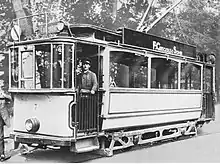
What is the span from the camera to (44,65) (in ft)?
24.1

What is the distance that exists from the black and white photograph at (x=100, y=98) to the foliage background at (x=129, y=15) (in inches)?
188

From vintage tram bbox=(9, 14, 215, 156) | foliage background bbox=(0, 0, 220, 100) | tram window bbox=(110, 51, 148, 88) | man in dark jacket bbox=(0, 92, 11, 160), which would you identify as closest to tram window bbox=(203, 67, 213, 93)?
vintage tram bbox=(9, 14, 215, 156)

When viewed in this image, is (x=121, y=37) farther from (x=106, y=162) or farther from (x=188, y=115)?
(x=188, y=115)

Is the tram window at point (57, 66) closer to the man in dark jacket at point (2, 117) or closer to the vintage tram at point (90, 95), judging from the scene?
the vintage tram at point (90, 95)

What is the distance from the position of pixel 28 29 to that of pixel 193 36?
1063 cm

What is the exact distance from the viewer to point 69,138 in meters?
6.96

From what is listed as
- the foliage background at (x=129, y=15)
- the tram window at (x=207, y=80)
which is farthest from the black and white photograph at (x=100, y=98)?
the foliage background at (x=129, y=15)

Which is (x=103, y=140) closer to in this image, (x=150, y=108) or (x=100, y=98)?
(x=100, y=98)

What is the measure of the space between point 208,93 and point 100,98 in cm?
581

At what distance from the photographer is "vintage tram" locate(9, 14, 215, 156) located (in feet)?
23.2

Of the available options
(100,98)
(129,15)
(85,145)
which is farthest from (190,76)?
(129,15)

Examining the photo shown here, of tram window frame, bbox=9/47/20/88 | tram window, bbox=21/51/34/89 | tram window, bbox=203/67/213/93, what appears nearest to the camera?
tram window, bbox=21/51/34/89

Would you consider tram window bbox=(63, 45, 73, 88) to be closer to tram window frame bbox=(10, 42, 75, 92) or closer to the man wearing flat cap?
tram window frame bbox=(10, 42, 75, 92)

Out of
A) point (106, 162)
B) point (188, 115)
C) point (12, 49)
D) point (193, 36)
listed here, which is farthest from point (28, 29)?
point (193, 36)
